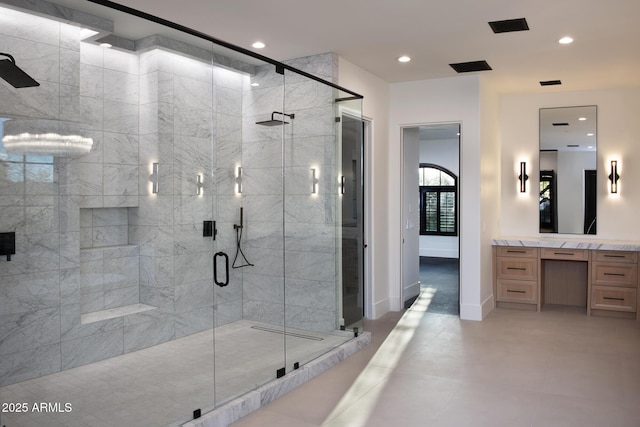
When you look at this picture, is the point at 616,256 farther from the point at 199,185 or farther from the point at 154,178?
the point at 154,178

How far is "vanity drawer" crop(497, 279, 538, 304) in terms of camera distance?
6.50m

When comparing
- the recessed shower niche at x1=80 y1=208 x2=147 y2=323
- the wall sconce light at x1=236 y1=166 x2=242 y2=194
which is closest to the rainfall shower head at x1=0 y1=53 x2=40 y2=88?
the recessed shower niche at x1=80 y1=208 x2=147 y2=323

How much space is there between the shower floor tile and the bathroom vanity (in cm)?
381

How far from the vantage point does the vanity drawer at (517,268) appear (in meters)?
6.49

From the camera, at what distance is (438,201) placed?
12.4 m

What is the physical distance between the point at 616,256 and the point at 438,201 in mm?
6352

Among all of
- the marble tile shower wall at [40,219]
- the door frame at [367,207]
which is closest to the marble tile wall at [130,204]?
the marble tile shower wall at [40,219]

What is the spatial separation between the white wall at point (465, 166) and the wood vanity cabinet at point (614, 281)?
4.13 feet

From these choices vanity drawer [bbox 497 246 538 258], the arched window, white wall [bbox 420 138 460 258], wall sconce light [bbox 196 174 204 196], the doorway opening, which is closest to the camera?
wall sconce light [bbox 196 174 204 196]

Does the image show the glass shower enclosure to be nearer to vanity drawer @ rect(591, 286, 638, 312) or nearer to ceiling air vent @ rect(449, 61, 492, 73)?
ceiling air vent @ rect(449, 61, 492, 73)

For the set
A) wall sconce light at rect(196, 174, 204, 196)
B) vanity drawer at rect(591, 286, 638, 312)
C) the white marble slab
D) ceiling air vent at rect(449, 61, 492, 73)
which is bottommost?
vanity drawer at rect(591, 286, 638, 312)

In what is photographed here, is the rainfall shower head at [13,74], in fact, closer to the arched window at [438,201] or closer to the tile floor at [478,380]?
the tile floor at [478,380]

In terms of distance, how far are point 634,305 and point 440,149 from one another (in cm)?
664


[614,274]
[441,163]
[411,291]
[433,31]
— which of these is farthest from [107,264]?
[441,163]
